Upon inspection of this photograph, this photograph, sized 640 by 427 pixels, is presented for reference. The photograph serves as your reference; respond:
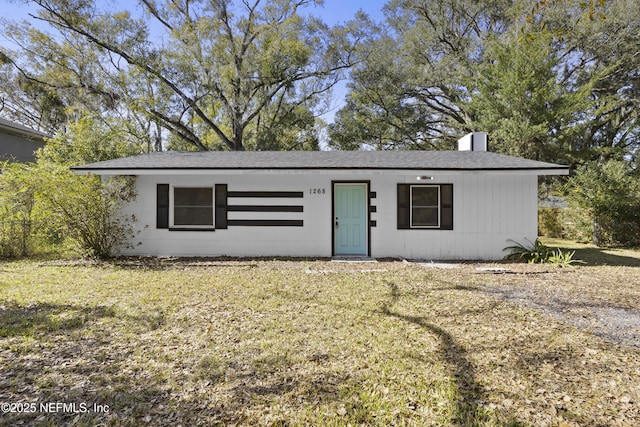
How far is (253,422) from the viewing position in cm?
254

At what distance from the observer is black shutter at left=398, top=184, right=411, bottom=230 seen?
9.48 metres

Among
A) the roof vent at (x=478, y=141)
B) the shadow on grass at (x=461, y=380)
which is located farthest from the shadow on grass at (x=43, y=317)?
the roof vent at (x=478, y=141)

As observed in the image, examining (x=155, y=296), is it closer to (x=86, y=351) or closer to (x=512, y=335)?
(x=86, y=351)

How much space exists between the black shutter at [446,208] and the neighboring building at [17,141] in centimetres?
1715

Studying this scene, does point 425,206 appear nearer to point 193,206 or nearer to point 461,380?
point 193,206

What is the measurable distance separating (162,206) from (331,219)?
4.74 m

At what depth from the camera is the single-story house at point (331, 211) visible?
9320 mm

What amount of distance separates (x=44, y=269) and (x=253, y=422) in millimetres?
7690

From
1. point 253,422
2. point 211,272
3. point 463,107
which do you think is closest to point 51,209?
point 211,272

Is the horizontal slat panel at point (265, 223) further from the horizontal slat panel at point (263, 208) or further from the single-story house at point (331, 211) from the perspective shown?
the horizontal slat panel at point (263, 208)

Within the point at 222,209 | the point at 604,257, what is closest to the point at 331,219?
the point at 222,209

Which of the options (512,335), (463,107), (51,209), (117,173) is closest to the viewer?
(512,335)

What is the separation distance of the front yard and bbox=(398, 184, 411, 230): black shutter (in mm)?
3128

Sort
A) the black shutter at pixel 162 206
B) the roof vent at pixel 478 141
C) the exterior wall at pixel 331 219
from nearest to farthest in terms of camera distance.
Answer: the exterior wall at pixel 331 219 < the black shutter at pixel 162 206 < the roof vent at pixel 478 141
